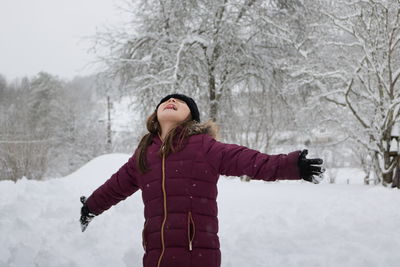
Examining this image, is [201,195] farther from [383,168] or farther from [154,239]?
[383,168]

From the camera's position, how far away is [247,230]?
434 centimetres

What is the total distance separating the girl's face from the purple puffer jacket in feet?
0.46

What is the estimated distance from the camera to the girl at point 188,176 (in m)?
2.11

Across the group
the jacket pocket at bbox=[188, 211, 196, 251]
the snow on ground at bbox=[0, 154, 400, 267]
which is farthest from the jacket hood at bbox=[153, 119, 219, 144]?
the snow on ground at bbox=[0, 154, 400, 267]

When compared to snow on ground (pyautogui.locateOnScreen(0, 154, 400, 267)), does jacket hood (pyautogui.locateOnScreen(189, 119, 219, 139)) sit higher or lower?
higher

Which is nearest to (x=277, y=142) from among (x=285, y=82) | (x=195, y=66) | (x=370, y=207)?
(x=285, y=82)

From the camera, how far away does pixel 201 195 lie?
221 centimetres

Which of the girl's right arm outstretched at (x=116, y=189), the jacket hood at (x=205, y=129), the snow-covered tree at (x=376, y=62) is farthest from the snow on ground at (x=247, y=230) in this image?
the snow-covered tree at (x=376, y=62)

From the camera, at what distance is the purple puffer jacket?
2121 mm

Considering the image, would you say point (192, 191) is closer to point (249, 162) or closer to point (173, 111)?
point (249, 162)

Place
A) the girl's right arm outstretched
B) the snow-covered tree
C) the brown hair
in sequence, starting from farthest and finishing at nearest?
the snow-covered tree < the girl's right arm outstretched < the brown hair

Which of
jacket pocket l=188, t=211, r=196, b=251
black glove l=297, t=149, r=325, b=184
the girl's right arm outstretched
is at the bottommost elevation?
jacket pocket l=188, t=211, r=196, b=251

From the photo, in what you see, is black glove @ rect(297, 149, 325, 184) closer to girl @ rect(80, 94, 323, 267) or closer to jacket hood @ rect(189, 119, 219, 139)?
girl @ rect(80, 94, 323, 267)

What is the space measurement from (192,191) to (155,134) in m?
0.52
